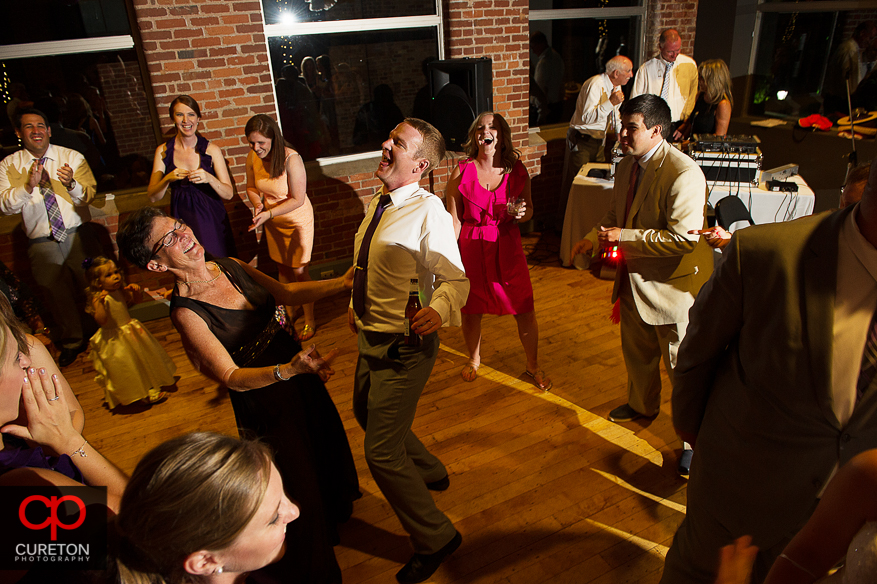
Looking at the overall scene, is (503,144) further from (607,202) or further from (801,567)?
(801,567)

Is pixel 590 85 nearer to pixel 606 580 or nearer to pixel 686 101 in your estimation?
pixel 686 101

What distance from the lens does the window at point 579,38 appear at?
583 cm

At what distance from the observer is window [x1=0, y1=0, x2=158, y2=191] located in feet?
13.4

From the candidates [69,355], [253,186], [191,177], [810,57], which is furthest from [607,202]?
[69,355]

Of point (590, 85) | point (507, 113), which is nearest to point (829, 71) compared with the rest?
point (590, 85)

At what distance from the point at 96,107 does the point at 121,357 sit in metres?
2.56

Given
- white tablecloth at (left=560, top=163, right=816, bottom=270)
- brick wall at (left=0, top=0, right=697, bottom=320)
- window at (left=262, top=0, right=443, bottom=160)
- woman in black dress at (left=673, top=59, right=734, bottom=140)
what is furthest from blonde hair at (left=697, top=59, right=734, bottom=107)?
window at (left=262, top=0, right=443, bottom=160)

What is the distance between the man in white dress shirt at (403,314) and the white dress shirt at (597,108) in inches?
132

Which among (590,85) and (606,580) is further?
(590,85)

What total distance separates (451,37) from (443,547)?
4352 millimetres

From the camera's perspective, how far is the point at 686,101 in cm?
544

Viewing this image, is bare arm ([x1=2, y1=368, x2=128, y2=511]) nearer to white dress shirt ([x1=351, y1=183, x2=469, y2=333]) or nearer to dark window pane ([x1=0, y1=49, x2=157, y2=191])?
white dress shirt ([x1=351, y1=183, x2=469, y2=333])

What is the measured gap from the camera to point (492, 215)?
3061 millimetres

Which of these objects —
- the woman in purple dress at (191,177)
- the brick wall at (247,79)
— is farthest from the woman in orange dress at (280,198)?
the brick wall at (247,79)
